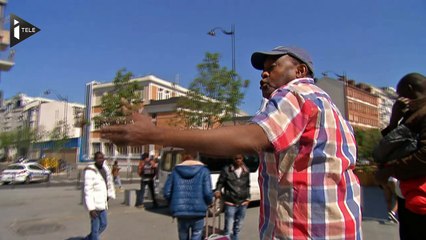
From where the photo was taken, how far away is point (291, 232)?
1.52 m

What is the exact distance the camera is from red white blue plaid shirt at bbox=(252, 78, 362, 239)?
4.88 feet

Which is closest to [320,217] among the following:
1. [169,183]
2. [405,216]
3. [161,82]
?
[405,216]

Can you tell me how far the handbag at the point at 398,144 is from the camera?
8.41ft

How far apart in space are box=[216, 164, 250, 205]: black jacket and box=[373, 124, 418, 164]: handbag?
14.8ft

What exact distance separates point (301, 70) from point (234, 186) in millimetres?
5611

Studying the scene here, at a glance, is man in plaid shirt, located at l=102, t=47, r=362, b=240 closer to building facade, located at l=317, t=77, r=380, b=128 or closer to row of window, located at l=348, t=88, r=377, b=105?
building facade, located at l=317, t=77, r=380, b=128

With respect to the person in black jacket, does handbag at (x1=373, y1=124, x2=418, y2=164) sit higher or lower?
higher

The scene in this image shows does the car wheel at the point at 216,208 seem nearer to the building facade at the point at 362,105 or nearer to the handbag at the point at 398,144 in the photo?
the handbag at the point at 398,144

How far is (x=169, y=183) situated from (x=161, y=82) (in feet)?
195

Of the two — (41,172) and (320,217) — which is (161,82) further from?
(320,217)

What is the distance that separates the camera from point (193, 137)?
1325mm

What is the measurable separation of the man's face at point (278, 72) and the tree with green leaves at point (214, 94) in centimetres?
1878

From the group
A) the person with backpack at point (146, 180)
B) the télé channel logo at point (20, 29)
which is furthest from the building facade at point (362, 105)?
the télé channel logo at point (20, 29)

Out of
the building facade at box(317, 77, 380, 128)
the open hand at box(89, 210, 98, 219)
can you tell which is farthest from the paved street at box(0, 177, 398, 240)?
the building facade at box(317, 77, 380, 128)
